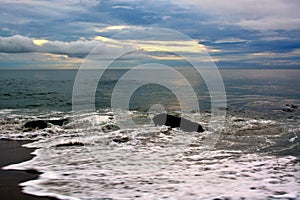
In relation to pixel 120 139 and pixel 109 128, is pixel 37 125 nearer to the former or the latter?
pixel 109 128

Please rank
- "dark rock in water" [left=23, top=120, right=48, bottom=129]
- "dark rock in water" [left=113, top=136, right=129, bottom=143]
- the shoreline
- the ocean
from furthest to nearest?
"dark rock in water" [left=23, top=120, right=48, bottom=129] → "dark rock in water" [left=113, top=136, right=129, bottom=143] → the ocean → the shoreline

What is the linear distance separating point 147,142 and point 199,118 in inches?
294

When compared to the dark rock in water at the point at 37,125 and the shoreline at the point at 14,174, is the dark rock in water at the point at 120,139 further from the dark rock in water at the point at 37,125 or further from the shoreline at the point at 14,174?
the dark rock in water at the point at 37,125

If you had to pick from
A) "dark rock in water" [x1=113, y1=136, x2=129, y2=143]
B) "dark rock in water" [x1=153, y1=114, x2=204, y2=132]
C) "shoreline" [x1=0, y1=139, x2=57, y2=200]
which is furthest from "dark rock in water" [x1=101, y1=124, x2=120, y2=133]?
"shoreline" [x1=0, y1=139, x2=57, y2=200]

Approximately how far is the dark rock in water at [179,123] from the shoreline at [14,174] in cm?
681

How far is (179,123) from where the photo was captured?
575 inches

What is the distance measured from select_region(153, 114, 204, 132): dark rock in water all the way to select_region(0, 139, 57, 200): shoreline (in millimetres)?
6812

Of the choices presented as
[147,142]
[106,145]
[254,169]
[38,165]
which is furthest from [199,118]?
[38,165]

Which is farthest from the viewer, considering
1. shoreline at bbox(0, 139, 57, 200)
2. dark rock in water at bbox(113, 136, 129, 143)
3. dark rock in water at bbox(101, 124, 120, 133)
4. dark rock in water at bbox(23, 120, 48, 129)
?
dark rock in water at bbox(101, 124, 120, 133)

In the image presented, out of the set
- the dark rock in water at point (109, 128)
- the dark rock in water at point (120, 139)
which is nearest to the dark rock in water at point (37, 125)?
the dark rock in water at point (109, 128)

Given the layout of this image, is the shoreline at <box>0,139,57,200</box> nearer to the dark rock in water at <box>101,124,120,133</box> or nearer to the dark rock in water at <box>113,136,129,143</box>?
the dark rock in water at <box>113,136,129,143</box>

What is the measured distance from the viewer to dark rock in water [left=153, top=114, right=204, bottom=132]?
13844mm

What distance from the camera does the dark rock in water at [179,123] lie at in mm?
13844

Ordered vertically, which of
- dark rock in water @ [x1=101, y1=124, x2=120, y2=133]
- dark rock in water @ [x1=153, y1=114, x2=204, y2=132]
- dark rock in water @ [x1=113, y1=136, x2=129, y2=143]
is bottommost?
dark rock in water @ [x1=101, y1=124, x2=120, y2=133]
